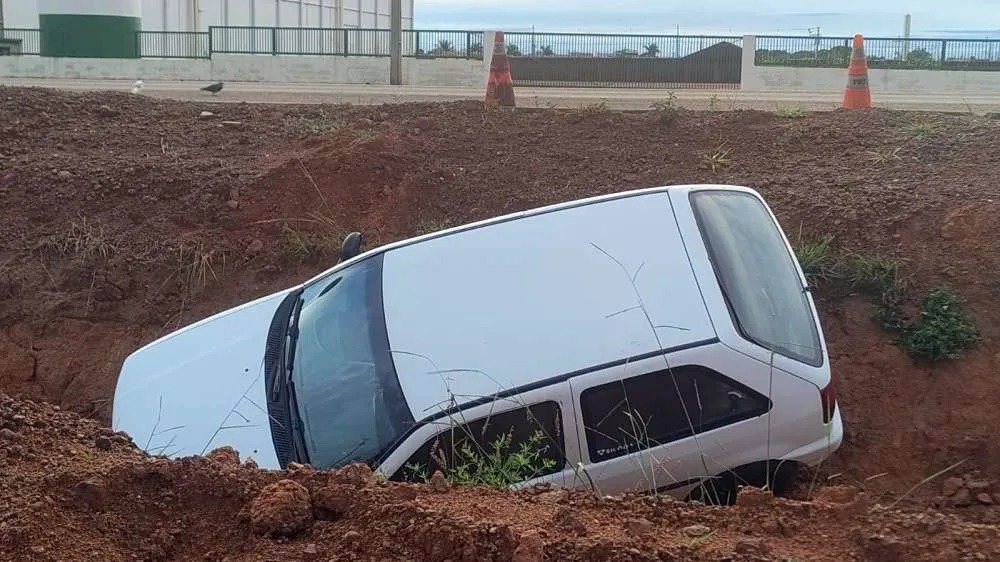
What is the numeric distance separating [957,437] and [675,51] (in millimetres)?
20996

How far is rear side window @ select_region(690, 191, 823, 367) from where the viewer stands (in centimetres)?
415

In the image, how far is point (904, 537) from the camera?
2.41m

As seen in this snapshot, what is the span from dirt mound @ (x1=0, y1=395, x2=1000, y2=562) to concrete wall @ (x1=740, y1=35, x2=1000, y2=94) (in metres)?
19.2

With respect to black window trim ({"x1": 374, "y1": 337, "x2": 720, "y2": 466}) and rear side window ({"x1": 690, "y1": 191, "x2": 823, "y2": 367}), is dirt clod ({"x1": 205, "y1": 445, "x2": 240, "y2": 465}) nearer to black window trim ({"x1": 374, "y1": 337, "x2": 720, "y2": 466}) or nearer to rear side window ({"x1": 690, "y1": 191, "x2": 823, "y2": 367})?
black window trim ({"x1": 374, "y1": 337, "x2": 720, "y2": 466})

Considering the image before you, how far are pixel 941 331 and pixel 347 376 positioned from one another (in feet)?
12.7

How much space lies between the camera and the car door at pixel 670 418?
3.81 m

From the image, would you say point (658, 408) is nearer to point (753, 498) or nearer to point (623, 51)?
point (753, 498)

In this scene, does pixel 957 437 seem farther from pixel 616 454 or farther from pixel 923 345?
pixel 616 454

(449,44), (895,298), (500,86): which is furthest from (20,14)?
(895,298)

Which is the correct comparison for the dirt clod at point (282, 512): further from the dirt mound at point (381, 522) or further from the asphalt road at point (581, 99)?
the asphalt road at point (581, 99)

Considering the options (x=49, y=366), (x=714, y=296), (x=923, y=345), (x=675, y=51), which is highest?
(x=675, y=51)

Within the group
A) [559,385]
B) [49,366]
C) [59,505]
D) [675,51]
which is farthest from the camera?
[675,51]

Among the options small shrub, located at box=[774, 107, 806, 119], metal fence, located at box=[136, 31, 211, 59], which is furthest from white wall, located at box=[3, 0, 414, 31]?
small shrub, located at box=[774, 107, 806, 119]

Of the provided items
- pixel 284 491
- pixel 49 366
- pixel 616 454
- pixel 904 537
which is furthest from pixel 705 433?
pixel 49 366
